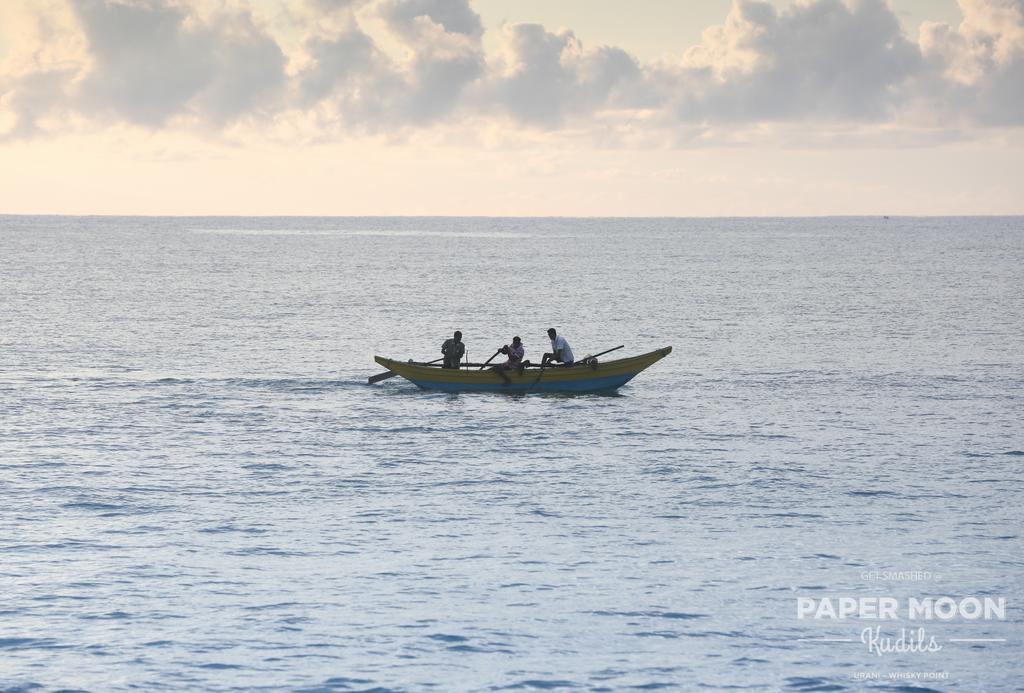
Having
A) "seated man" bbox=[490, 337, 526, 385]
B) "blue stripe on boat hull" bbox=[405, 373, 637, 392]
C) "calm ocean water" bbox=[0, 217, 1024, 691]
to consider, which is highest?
"seated man" bbox=[490, 337, 526, 385]

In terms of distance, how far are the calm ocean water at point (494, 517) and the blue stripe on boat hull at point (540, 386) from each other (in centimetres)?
35

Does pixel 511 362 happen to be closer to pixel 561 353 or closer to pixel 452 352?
pixel 561 353

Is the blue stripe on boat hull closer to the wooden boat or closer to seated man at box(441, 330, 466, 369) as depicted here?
the wooden boat

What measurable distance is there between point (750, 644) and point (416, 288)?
77.8 metres

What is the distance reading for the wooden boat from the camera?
121ft

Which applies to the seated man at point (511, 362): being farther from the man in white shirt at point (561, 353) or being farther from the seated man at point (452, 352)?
the seated man at point (452, 352)

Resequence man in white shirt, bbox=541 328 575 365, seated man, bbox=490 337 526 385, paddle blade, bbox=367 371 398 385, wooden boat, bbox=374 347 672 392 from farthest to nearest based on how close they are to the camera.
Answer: paddle blade, bbox=367 371 398 385 < man in white shirt, bbox=541 328 575 365 < wooden boat, bbox=374 347 672 392 < seated man, bbox=490 337 526 385

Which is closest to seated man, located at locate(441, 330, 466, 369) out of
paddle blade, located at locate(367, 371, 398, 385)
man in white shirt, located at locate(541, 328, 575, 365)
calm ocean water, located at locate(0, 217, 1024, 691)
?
calm ocean water, located at locate(0, 217, 1024, 691)

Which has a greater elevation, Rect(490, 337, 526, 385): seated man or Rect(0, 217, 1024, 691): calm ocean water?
Rect(490, 337, 526, 385): seated man

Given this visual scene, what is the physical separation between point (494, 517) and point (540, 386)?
14603 millimetres

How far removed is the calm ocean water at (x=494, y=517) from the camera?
16406 mm

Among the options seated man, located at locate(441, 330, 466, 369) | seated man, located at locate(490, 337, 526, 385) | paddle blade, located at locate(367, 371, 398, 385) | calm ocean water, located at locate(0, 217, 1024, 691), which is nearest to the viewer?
calm ocean water, located at locate(0, 217, 1024, 691)

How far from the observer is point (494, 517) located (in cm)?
2283

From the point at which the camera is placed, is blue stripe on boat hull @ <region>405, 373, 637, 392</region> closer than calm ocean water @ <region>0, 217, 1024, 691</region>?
No
